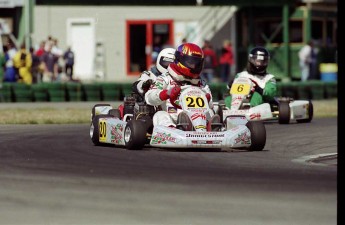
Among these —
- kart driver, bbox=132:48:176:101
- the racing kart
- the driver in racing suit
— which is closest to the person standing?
kart driver, bbox=132:48:176:101

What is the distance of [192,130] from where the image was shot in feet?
43.7

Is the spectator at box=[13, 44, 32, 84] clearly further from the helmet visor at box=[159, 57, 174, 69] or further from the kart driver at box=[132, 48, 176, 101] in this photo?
the helmet visor at box=[159, 57, 174, 69]

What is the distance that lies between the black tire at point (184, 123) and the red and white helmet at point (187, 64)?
2.22 feet

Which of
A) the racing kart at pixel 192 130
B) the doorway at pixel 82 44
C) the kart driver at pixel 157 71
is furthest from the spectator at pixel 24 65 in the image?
the racing kart at pixel 192 130

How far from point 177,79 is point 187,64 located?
23 cm

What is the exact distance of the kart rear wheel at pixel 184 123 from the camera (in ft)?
43.5

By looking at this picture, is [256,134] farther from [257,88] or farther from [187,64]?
[257,88]

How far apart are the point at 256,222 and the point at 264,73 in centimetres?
1185

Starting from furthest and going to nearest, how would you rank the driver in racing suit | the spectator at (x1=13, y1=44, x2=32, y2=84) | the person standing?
the person standing, the spectator at (x1=13, y1=44, x2=32, y2=84), the driver in racing suit

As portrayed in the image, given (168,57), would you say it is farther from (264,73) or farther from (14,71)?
(14,71)

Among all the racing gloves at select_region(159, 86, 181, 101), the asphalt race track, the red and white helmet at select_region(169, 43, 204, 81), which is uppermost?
the red and white helmet at select_region(169, 43, 204, 81)

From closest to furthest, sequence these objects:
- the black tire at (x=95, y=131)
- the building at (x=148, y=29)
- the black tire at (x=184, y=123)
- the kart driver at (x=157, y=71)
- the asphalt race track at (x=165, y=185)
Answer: the asphalt race track at (x=165, y=185) < the black tire at (x=184, y=123) < the black tire at (x=95, y=131) < the kart driver at (x=157, y=71) < the building at (x=148, y=29)

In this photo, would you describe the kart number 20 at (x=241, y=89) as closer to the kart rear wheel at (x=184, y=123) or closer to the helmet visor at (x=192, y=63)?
the helmet visor at (x=192, y=63)

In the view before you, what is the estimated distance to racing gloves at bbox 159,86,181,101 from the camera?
13.4 m
